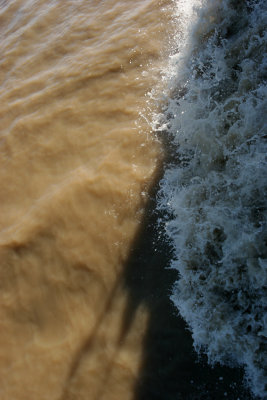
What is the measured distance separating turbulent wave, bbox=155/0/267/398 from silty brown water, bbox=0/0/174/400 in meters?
0.41

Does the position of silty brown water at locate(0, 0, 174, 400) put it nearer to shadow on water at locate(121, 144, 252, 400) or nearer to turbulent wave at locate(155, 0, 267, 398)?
shadow on water at locate(121, 144, 252, 400)

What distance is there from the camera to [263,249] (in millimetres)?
2805

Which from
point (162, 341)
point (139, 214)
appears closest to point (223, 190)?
point (139, 214)

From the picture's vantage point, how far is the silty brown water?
2953 mm

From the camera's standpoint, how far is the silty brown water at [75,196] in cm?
295

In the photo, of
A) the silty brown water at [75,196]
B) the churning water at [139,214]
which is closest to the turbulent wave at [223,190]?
the churning water at [139,214]

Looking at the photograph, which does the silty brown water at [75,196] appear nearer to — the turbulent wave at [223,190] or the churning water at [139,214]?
the churning water at [139,214]

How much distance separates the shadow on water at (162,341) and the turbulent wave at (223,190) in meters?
0.10

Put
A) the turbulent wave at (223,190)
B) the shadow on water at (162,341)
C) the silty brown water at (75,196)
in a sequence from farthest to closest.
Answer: the silty brown water at (75,196)
the turbulent wave at (223,190)
the shadow on water at (162,341)

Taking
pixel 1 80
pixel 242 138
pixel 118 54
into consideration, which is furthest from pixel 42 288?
pixel 1 80

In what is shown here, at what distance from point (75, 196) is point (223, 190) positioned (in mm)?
1740

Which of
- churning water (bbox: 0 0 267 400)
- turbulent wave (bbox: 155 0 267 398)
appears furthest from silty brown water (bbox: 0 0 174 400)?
turbulent wave (bbox: 155 0 267 398)

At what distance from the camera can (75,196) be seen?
3.95m

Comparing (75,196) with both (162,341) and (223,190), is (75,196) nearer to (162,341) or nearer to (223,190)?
(223,190)
